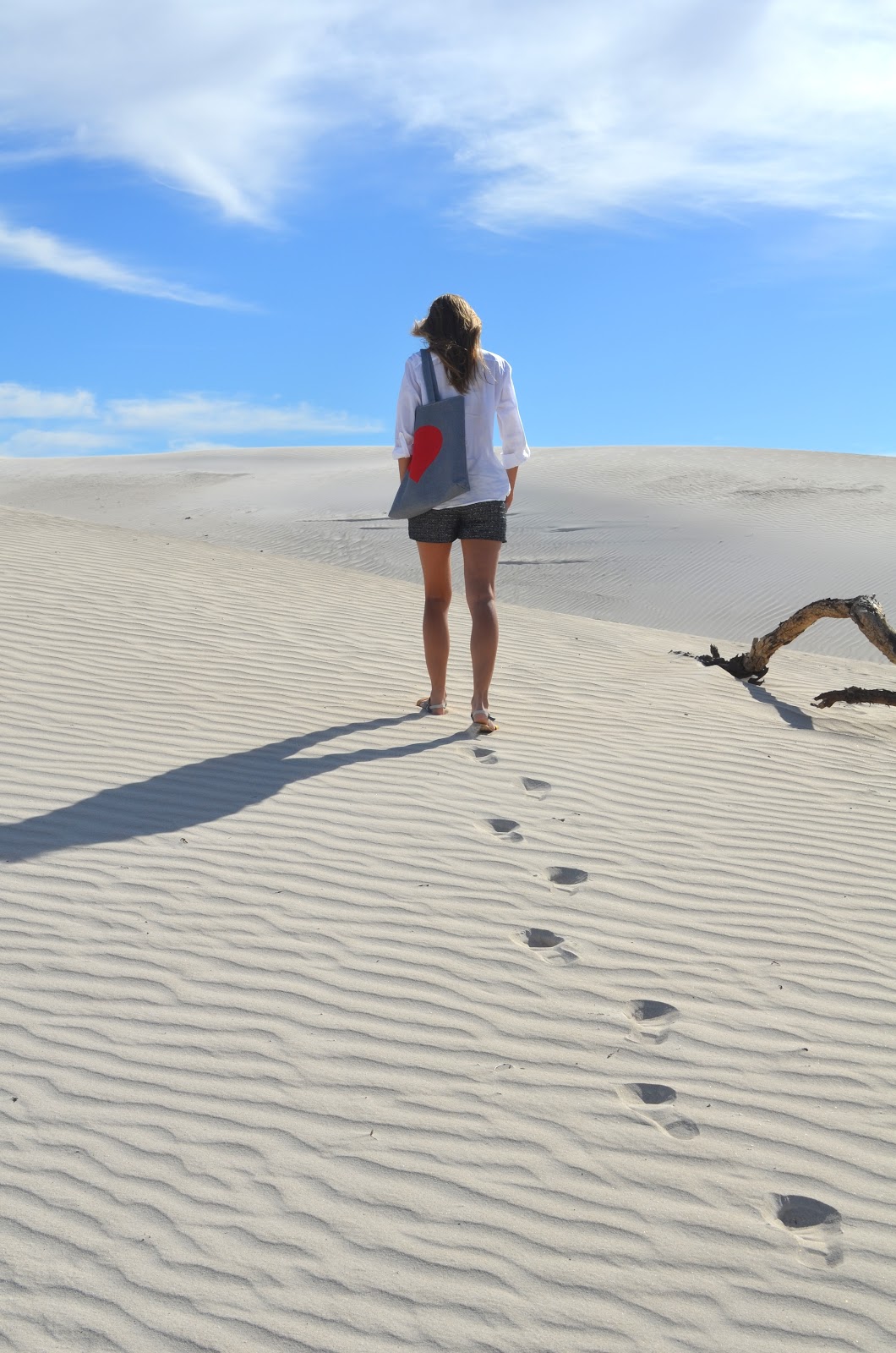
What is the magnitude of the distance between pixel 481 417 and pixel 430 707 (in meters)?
1.86

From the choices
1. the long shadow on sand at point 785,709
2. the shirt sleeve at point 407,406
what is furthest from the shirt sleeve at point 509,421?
the long shadow on sand at point 785,709

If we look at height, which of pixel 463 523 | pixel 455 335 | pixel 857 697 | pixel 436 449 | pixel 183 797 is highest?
pixel 455 335

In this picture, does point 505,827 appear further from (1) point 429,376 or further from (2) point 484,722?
(1) point 429,376

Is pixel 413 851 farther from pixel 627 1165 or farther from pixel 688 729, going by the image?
pixel 688 729

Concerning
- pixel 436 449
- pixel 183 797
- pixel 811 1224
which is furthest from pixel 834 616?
pixel 811 1224

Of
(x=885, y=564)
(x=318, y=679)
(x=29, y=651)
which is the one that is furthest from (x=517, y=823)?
(x=885, y=564)

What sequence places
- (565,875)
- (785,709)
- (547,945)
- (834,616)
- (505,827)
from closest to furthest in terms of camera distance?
(547,945)
(565,875)
(505,827)
(785,709)
(834,616)

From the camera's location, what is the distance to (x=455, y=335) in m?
5.66

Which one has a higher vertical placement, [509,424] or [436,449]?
[509,424]

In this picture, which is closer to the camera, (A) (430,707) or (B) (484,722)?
(B) (484,722)

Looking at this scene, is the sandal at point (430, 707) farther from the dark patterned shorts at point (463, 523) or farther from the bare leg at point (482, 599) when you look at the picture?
the dark patterned shorts at point (463, 523)

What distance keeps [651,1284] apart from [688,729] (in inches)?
184

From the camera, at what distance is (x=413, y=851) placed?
4789 mm

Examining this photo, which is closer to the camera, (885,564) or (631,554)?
Answer: (885,564)
